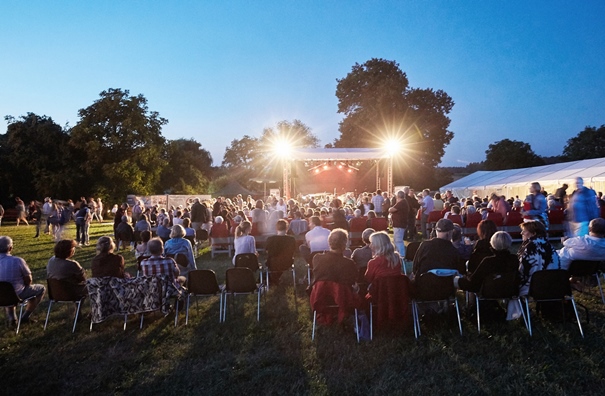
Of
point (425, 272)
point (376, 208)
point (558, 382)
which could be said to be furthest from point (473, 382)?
point (376, 208)

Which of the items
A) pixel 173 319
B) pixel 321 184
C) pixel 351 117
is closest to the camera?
pixel 173 319

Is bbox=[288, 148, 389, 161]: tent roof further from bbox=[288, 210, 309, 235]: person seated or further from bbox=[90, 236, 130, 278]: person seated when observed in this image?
bbox=[90, 236, 130, 278]: person seated

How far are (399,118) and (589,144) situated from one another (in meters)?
25.7

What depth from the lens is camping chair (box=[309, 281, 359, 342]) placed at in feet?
15.8

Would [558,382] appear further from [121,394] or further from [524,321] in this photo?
[121,394]

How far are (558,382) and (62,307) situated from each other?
6383 millimetres

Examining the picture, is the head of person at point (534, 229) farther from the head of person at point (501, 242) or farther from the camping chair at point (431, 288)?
the camping chair at point (431, 288)

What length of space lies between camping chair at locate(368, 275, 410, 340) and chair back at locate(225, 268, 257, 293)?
5.35ft

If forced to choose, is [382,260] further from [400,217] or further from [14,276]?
[400,217]

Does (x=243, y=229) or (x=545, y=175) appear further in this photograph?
(x=545, y=175)

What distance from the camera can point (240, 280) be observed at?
5742 millimetres

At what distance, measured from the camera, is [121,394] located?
3.81 m

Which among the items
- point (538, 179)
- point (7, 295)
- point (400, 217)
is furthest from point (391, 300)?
point (538, 179)

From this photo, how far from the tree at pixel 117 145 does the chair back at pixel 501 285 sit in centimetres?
3171
